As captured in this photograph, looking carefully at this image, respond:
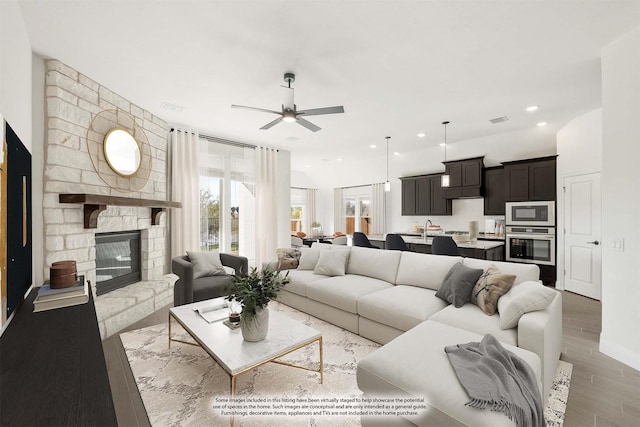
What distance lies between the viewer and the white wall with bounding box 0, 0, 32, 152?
1.62m

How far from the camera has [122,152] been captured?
3494mm

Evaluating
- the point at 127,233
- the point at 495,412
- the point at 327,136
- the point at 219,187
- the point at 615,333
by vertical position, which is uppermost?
the point at 327,136

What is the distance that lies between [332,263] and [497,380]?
2.43 metres

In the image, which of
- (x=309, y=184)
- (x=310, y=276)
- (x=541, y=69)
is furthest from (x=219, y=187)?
(x=541, y=69)

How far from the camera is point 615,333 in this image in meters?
2.53

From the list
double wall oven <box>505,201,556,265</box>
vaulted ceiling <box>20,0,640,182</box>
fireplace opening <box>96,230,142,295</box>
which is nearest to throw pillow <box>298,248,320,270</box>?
vaulted ceiling <box>20,0,640,182</box>

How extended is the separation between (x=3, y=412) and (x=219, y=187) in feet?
15.6

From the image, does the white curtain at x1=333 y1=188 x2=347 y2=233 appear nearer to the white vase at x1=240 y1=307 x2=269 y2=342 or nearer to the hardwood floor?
the hardwood floor

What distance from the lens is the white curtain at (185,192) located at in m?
4.54

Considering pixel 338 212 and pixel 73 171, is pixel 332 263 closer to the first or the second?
pixel 73 171

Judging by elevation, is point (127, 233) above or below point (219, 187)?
below

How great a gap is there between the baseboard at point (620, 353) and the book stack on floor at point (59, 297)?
4344 millimetres

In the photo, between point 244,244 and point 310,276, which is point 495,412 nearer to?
point 310,276

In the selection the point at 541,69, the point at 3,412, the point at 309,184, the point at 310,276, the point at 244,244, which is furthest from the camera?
the point at 309,184
